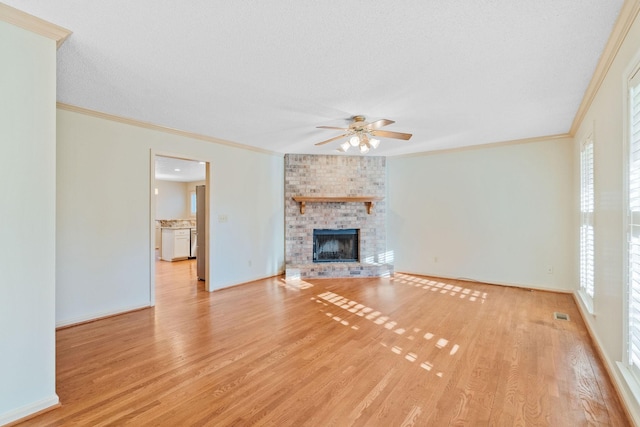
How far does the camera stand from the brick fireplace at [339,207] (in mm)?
5832

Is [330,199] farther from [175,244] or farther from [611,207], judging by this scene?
[175,244]

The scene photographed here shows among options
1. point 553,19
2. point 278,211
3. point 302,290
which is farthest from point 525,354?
point 278,211

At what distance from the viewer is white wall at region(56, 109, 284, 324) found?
3.22 m

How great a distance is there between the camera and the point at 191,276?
589cm

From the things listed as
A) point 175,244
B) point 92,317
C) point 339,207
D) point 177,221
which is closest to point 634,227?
point 339,207

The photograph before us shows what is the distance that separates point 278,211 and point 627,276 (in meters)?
4.88

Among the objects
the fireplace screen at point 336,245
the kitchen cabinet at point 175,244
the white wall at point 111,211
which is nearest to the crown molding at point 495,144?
the fireplace screen at point 336,245

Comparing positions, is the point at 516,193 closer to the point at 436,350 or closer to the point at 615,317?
the point at 615,317

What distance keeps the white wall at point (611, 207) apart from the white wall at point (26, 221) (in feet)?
12.0

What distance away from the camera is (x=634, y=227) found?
1783 millimetres

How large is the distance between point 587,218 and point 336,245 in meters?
3.98

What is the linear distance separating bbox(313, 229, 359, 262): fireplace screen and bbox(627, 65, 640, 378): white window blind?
4.42 m

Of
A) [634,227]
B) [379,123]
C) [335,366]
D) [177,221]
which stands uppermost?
[379,123]

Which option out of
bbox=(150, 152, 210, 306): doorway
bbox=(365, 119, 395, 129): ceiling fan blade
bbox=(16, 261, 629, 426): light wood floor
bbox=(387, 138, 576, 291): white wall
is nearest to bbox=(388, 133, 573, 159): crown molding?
bbox=(387, 138, 576, 291): white wall
